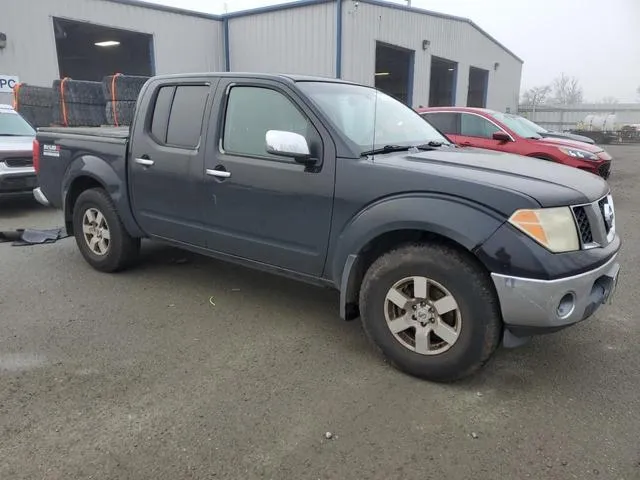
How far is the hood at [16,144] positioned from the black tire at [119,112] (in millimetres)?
1353

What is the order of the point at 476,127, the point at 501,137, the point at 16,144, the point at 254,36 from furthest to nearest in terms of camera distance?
the point at 254,36, the point at 476,127, the point at 501,137, the point at 16,144

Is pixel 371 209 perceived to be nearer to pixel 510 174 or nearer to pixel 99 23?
pixel 510 174

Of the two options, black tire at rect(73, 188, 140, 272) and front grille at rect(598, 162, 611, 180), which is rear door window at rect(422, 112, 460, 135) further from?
black tire at rect(73, 188, 140, 272)

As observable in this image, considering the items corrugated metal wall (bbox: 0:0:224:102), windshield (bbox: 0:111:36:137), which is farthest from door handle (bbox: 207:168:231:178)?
corrugated metal wall (bbox: 0:0:224:102)

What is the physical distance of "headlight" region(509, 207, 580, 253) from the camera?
2.75 metres

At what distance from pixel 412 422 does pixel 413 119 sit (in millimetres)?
2646

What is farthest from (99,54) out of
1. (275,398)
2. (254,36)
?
(275,398)

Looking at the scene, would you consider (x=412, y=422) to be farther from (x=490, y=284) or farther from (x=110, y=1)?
(x=110, y=1)

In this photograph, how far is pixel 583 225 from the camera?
2.95m

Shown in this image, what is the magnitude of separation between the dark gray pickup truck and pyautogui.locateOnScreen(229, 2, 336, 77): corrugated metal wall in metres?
11.7

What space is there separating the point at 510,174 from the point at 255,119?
6.19 feet

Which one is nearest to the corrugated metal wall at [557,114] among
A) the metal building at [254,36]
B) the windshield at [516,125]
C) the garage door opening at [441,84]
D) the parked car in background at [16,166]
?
the garage door opening at [441,84]

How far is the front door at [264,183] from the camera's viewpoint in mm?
3500

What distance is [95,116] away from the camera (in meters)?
10.0
